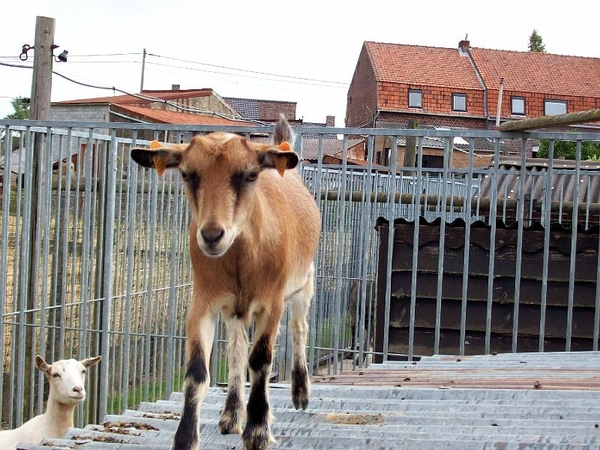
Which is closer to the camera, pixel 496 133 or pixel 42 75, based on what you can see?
pixel 496 133

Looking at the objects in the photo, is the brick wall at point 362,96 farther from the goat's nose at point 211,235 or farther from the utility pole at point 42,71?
the goat's nose at point 211,235

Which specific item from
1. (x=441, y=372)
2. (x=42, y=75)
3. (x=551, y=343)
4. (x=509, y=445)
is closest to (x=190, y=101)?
(x=42, y=75)

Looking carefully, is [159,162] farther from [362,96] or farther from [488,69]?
[362,96]

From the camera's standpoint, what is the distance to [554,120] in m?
5.95

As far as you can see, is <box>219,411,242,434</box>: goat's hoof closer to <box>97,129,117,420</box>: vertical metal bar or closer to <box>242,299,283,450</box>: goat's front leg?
<box>242,299,283,450</box>: goat's front leg

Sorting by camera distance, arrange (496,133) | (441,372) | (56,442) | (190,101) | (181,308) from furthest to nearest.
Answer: (190,101) < (181,308) < (496,133) < (441,372) < (56,442)

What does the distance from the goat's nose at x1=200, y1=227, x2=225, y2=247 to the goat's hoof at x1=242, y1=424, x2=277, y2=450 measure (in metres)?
0.79

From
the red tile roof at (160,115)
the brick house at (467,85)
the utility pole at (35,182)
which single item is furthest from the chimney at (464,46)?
the utility pole at (35,182)

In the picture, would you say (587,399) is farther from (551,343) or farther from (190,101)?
(190,101)

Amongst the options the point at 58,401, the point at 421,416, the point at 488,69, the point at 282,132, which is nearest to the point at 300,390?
the point at 421,416

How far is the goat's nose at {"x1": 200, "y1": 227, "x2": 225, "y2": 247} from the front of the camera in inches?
136

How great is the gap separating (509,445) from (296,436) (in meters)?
1.03

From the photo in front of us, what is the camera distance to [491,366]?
17.5 ft

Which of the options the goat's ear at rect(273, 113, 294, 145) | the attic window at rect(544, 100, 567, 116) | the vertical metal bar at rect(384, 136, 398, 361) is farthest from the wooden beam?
the attic window at rect(544, 100, 567, 116)
